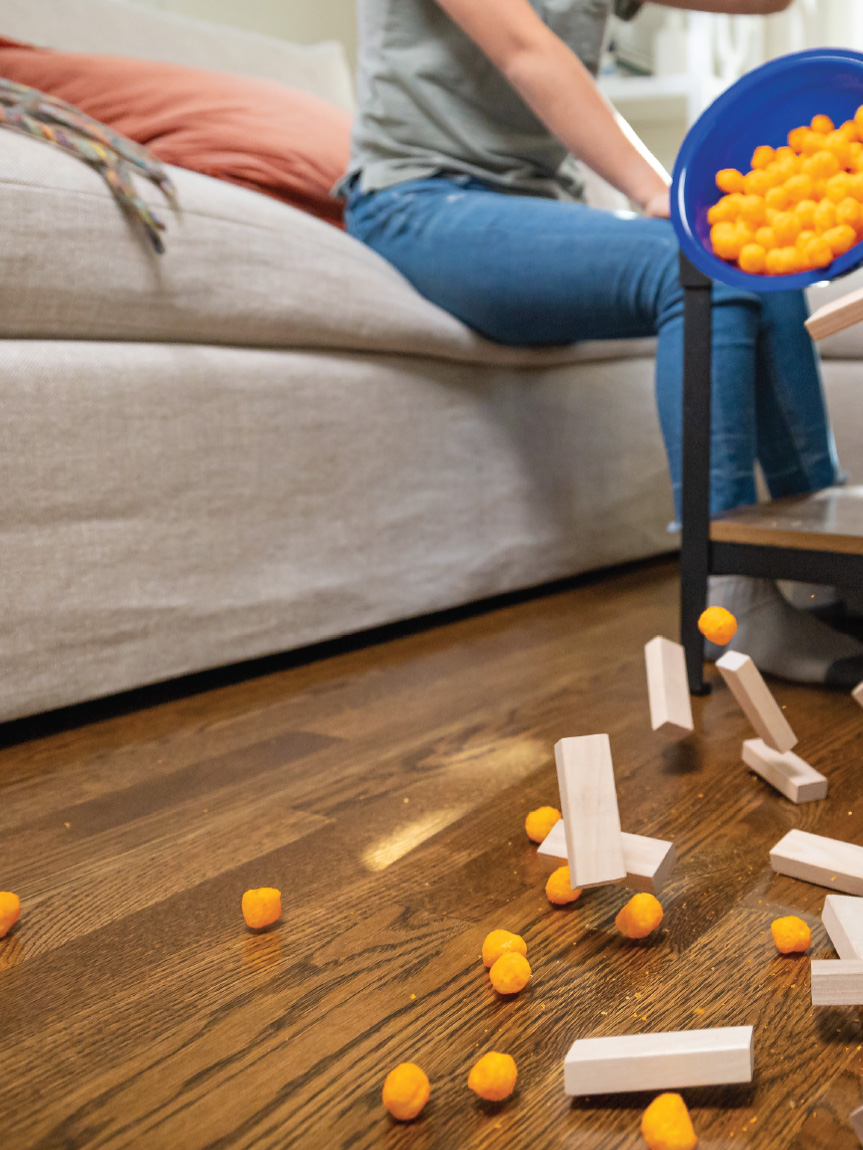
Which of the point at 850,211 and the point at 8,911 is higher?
the point at 850,211

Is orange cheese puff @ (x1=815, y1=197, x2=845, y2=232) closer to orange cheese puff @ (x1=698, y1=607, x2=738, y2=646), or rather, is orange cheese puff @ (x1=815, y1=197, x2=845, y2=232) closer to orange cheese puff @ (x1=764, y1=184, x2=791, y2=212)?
orange cheese puff @ (x1=764, y1=184, x2=791, y2=212)

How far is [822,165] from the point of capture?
84 centimetres

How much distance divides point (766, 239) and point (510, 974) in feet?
2.15

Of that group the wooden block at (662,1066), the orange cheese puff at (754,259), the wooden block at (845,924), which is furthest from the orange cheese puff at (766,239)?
the wooden block at (662,1066)

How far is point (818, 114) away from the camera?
0.94 m

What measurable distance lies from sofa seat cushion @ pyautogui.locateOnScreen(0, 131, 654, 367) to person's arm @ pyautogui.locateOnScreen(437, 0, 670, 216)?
302 mm

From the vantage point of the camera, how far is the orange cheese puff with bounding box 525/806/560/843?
2.46 ft

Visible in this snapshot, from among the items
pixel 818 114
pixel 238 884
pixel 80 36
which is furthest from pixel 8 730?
pixel 80 36

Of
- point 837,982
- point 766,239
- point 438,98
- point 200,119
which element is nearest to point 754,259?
point 766,239

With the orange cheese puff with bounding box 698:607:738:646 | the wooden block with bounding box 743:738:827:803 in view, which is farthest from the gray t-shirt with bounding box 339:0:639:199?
the wooden block with bounding box 743:738:827:803

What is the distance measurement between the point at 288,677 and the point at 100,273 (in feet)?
1.71

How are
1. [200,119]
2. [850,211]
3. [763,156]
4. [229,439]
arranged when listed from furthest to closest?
[200,119]
[229,439]
[763,156]
[850,211]

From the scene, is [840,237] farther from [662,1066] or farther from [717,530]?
[662,1066]

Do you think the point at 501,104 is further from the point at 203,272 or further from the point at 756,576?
the point at 756,576
